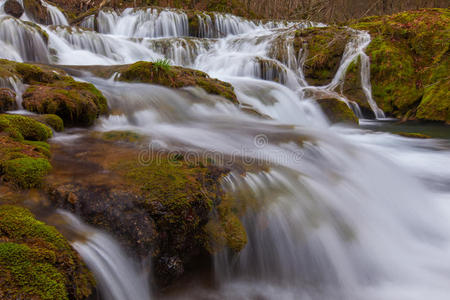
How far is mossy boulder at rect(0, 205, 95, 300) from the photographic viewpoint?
1292mm

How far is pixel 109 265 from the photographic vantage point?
195cm

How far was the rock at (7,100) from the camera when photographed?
3872 mm

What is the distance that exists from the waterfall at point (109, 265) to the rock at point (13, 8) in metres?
15.0

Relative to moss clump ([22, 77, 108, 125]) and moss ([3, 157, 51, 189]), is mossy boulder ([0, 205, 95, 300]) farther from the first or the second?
moss clump ([22, 77, 108, 125])

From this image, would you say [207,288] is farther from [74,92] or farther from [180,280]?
[74,92]

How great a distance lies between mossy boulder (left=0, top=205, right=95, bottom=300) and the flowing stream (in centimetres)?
20

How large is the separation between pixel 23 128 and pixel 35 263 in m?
2.47

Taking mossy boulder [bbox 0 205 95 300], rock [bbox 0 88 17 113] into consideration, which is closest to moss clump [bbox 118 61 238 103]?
rock [bbox 0 88 17 113]

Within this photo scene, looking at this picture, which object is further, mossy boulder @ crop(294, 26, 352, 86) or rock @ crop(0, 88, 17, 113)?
mossy boulder @ crop(294, 26, 352, 86)

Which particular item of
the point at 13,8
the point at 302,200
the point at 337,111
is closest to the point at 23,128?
the point at 302,200

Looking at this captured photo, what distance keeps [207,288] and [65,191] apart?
1.58 metres

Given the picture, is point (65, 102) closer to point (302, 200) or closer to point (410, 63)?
point (302, 200)

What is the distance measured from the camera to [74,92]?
4.57 meters

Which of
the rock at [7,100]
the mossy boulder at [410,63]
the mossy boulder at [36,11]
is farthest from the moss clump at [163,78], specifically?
the mossy boulder at [36,11]
